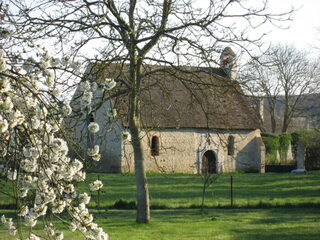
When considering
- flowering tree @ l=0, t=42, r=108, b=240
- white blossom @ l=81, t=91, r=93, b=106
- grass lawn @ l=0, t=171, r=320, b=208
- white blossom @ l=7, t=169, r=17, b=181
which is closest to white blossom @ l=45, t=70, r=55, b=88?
flowering tree @ l=0, t=42, r=108, b=240

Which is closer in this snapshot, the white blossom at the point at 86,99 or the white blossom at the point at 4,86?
the white blossom at the point at 4,86

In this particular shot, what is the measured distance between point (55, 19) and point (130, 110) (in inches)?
123

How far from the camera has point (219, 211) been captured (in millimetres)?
18047

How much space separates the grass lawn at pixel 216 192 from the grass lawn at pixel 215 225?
140 centimetres

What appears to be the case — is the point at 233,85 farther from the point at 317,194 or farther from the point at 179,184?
the point at 179,184

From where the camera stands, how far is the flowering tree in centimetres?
554

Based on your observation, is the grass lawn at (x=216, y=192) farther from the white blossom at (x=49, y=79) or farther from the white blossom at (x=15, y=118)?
the white blossom at (x=15, y=118)

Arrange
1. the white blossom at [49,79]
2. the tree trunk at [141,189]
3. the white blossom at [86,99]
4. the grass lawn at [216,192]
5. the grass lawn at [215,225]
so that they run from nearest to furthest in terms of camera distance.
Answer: the white blossom at [49,79]
the white blossom at [86,99]
the grass lawn at [215,225]
the tree trunk at [141,189]
the grass lawn at [216,192]

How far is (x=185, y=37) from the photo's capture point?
547 inches

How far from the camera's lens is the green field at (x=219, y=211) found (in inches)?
524

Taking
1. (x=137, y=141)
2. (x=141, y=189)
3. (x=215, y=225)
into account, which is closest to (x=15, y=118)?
(x=137, y=141)

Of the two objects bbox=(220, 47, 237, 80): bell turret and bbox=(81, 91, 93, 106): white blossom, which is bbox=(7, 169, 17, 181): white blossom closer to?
bbox=(81, 91, 93, 106): white blossom

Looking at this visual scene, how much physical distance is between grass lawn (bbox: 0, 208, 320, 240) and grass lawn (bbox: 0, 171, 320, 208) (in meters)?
1.40

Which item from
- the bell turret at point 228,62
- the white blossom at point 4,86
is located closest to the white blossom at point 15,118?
the white blossom at point 4,86
